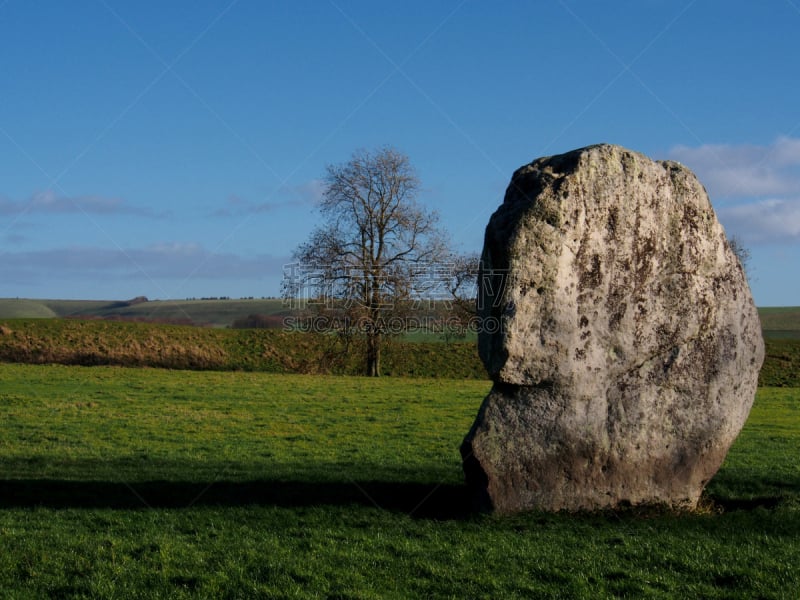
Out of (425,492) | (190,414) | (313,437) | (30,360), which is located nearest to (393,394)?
(190,414)

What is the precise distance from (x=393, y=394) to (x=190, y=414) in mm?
9876

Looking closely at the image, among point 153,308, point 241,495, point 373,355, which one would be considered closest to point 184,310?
point 153,308

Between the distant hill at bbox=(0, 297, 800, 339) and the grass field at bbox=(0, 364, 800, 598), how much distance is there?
72608 mm

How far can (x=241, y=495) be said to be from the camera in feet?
44.4

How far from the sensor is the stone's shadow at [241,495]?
12734 mm

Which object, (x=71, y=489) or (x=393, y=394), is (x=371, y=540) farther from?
(x=393, y=394)

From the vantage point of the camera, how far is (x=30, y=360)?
160 ft

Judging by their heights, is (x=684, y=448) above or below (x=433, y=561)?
above

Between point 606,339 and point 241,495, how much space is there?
6445 millimetres

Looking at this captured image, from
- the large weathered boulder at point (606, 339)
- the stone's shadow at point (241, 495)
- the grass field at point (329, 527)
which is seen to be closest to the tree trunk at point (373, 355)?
the grass field at point (329, 527)

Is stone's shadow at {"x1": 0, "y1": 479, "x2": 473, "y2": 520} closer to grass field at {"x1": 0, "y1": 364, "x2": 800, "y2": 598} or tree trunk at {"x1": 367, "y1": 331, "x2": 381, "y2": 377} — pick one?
grass field at {"x1": 0, "y1": 364, "x2": 800, "y2": 598}

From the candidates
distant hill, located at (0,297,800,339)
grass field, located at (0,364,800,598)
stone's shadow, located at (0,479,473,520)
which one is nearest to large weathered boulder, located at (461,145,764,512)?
grass field, located at (0,364,800,598)

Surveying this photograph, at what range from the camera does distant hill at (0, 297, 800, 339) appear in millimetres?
94688

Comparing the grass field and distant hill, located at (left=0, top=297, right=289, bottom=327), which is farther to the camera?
distant hill, located at (left=0, top=297, right=289, bottom=327)
